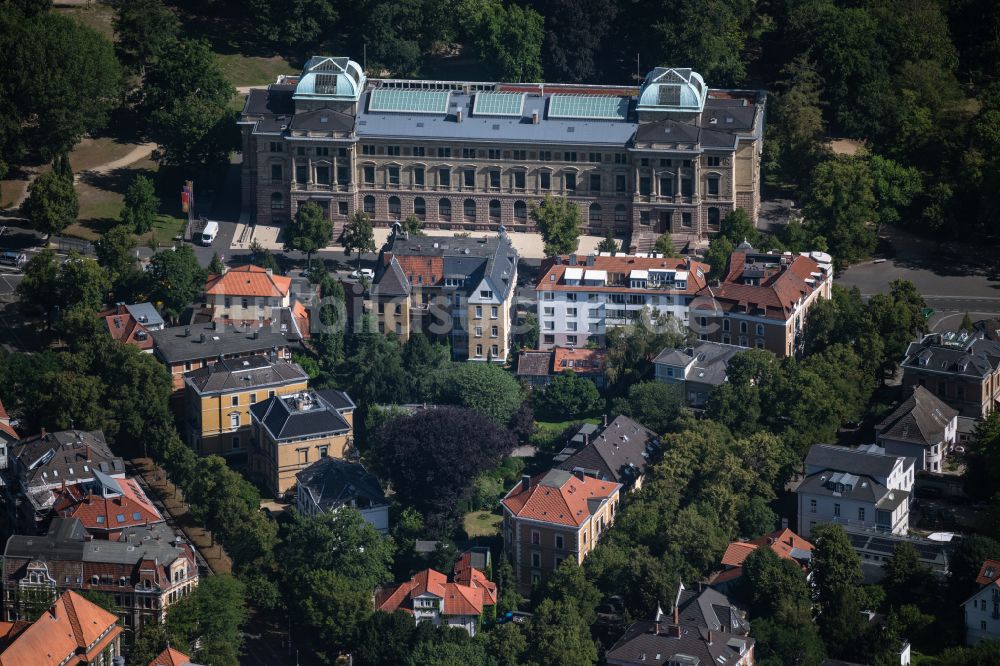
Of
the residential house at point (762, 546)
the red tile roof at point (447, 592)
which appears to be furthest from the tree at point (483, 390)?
the residential house at point (762, 546)

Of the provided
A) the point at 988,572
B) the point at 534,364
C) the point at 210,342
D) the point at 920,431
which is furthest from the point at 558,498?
the point at 210,342

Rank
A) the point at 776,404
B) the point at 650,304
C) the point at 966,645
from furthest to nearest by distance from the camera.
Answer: the point at 650,304
the point at 776,404
the point at 966,645

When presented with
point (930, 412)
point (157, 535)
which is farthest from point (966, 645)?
point (157, 535)

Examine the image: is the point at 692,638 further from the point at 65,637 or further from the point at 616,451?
the point at 65,637

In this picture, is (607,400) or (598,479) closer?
(598,479)

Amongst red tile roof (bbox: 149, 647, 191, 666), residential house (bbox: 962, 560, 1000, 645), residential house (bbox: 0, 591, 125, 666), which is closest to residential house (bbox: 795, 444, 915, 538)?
residential house (bbox: 962, 560, 1000, 645)

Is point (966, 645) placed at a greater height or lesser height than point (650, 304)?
lesser

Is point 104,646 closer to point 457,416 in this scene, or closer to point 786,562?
point 457,416
